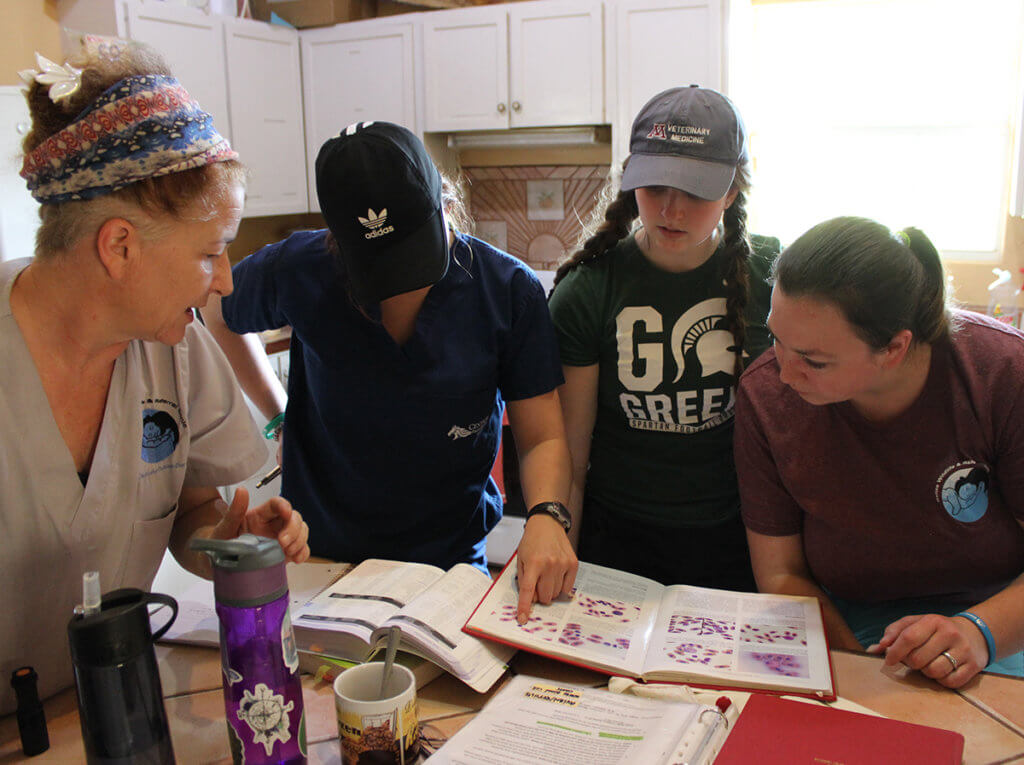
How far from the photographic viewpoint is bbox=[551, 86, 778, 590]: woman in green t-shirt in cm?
156

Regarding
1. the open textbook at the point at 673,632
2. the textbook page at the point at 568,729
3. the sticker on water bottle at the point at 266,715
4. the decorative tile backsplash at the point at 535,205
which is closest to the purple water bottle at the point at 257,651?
the sticker on water bottle at the point at 266,715

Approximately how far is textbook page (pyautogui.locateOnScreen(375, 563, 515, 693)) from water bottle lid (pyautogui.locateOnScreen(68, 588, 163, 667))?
338 mm

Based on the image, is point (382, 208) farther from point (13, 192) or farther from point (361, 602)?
point (13, 192)

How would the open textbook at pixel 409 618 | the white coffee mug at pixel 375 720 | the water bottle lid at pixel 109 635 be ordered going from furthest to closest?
the open textbook at pixel 409 618, the white coffee mug at pixel 375 720, the water bottle lid at pixel 109 635

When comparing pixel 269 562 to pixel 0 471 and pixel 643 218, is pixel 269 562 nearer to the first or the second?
pixel 0 471

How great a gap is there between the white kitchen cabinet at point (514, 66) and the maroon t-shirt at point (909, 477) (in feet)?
7.44

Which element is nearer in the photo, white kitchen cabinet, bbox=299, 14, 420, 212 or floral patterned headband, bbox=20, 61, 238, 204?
floral patterned headband, bbox=20, 61, 238, 204

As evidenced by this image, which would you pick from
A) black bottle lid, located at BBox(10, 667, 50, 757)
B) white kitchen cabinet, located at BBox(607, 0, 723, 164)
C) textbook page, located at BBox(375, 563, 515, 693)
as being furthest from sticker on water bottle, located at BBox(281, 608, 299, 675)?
white kitchen cabinet, located at BBox(607, 0, 723, 164)

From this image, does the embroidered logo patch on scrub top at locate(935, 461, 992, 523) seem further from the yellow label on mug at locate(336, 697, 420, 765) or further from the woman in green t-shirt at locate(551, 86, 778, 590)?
the yellow label on mug at locate(336, 697, 420, 765)

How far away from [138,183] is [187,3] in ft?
9.31

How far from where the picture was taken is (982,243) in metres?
3.31

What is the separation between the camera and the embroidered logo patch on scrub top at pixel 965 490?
1.31 m

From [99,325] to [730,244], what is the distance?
111cm

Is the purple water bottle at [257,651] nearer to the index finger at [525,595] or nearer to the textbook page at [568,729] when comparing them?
the textbook page at [568,729]
